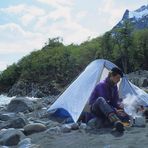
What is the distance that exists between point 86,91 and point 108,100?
1794 millimetres

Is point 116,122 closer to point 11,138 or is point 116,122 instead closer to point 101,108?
point 101,108

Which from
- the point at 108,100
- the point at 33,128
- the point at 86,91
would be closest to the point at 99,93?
the point at 108,100

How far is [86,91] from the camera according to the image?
12758 millimetres

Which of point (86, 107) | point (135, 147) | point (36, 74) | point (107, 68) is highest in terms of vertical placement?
point (36, 74)

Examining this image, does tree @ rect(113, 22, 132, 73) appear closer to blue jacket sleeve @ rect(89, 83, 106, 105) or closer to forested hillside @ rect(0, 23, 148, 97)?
forested hillside @ rect(0, 23, 148, 97)

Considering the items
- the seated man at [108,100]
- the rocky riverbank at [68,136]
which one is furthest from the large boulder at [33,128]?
the seated man at [108,100]

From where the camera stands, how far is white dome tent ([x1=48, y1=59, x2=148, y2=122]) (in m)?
12.3

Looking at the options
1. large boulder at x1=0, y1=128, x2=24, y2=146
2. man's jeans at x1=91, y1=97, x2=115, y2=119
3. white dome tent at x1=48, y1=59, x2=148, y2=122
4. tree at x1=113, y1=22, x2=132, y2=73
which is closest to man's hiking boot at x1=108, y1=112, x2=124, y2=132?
man's jeans at x1=91, y1=97, x2=115, y2=119

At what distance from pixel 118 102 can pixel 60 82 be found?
74188 millimetres

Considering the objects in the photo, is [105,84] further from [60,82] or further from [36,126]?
[60,82]

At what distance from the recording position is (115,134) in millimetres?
9344

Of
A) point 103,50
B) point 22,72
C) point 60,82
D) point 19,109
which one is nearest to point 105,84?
point 19,109

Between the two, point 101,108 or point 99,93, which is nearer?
point 101,108

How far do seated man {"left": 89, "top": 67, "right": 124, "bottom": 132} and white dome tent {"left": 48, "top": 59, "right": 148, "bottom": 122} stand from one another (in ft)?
3.57
